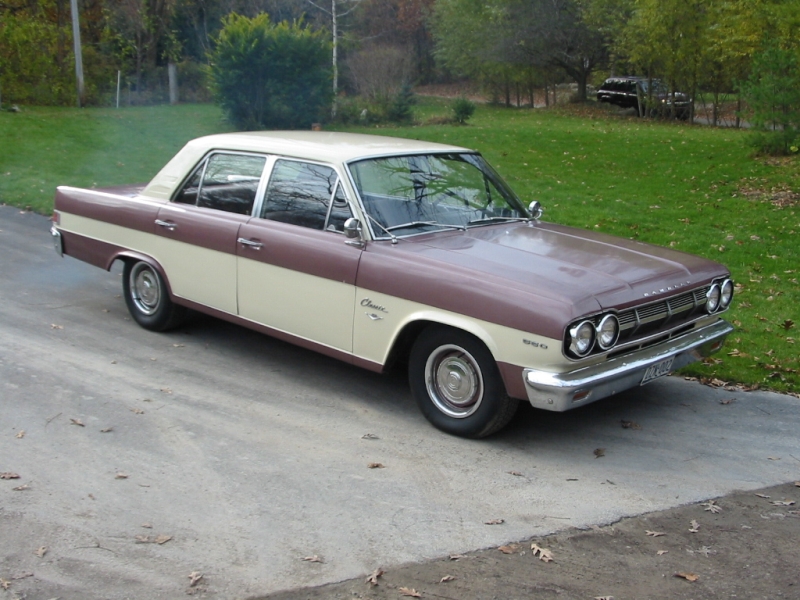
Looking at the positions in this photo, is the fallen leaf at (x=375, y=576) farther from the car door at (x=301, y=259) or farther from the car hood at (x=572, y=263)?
the car door at (x=301, y=259)

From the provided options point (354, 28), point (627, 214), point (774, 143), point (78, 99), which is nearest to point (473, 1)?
point (354, 28)

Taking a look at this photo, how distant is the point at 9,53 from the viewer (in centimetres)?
2862

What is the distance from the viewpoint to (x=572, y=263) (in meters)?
5.51

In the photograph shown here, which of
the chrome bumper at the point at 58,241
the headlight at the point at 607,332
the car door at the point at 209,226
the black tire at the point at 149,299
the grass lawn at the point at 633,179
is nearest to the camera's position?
the headlight at the point at 607,332

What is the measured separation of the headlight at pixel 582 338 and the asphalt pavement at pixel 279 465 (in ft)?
2.34

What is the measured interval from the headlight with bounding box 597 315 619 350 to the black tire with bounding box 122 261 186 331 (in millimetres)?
3733

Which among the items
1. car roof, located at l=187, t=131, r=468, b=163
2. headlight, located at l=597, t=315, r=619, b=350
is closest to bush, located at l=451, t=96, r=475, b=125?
car roof, located at l=187, t=131, r=468, b=163

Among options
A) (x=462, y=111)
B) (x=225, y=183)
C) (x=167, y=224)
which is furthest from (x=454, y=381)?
(x=462, y=111)

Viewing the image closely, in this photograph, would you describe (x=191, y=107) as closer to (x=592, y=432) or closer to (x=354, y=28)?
(x=354, y=28)

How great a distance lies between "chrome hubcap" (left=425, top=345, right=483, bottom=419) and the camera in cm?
536

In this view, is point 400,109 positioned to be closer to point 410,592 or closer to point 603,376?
point 603,376

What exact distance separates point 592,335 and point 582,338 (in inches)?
3.0

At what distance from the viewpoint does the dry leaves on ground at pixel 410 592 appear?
379 centimetres

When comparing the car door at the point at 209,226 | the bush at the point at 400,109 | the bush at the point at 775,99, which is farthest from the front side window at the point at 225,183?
the bush at the point at 400,109
